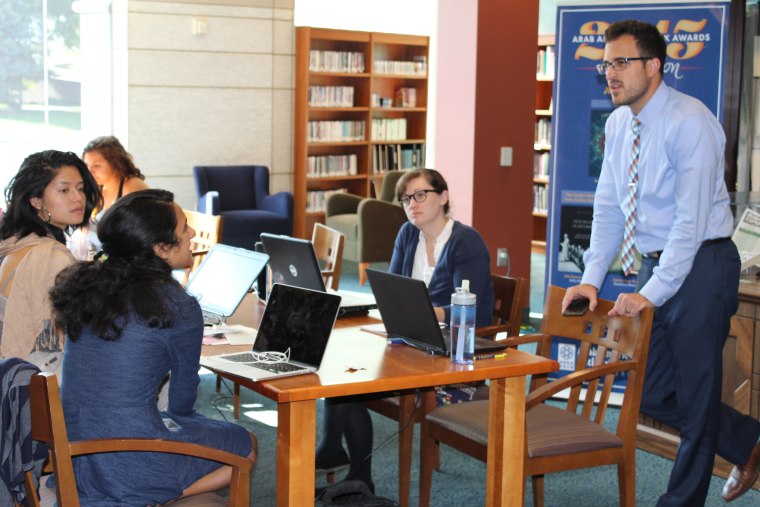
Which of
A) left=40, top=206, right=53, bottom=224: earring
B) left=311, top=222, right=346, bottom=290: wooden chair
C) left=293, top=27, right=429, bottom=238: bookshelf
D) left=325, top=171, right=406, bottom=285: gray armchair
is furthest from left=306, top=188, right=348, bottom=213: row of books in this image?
left=40, top=206, right=53, bottom=224: earring

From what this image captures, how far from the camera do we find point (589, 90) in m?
5.44

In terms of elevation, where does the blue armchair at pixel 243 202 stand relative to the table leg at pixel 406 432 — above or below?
above

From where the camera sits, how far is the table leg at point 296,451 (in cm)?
283

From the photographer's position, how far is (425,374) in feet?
9.77

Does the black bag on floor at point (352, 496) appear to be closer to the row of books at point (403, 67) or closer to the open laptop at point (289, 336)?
the open laptop at point (289, 336)

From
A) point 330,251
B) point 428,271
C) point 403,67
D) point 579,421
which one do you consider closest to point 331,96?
point 403,67

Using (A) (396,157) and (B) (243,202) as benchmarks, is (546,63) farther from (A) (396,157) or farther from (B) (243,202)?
(B) (243,202)

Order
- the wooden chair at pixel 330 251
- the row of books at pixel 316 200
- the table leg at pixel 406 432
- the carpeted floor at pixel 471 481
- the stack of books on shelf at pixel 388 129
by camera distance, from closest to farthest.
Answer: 1. the table leg at pixel 406 432
2. the carpeted floor at pixel 471 481
3. the wooden chair at pixel 330 251
4. the row of books at pixel 316 200
5. the stack of books on shelf at pixel 388 129

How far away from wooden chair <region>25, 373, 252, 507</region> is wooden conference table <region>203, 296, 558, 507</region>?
6.0 inches

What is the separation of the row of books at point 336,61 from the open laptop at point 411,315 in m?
7.71

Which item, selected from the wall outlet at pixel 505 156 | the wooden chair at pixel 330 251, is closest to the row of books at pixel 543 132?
the wall outlet at pixel 505 156

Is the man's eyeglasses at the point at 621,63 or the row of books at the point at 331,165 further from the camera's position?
the row of books at the point at 331,165

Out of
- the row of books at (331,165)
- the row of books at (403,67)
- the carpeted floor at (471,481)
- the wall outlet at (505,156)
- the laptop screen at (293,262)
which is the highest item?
the row of books at (403,67)

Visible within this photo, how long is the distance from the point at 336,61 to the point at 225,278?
741 cm
